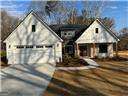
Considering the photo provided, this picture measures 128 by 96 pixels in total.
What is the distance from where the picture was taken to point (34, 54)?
36.8 metres

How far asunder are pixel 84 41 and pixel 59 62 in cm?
693

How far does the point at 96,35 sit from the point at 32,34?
9178mm

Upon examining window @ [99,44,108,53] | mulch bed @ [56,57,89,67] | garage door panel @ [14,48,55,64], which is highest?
window @ [99,44,108,53]

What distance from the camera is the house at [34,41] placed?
3678cm

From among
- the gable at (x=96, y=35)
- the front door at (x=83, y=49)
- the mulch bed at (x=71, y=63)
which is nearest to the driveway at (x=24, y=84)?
the mulch bed at (x=71, y=63)

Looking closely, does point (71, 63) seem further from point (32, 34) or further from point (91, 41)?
point (91, 41)

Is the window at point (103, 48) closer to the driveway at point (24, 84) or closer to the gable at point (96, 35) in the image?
the gable at point (96, 35)

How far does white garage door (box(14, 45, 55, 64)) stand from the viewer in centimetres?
3666

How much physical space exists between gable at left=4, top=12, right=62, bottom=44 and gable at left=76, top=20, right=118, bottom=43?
5.82 m

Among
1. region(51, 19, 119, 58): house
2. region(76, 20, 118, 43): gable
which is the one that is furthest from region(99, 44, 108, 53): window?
region(76, 20, 118, 43): gable

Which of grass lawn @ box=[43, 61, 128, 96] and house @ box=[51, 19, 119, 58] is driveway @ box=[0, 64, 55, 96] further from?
house @ box=[51, 19, 119, 58]

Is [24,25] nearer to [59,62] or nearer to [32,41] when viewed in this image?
[32,41]

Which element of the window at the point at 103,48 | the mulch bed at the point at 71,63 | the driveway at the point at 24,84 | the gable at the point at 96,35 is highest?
the gable at the point at 96,35

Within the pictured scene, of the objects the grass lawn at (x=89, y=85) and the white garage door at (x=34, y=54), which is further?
the white garage door at (x=34, y=54)
